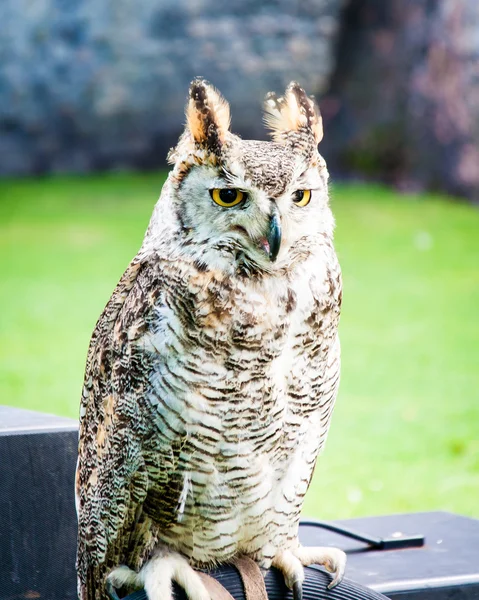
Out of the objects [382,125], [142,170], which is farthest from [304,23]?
[142,170]

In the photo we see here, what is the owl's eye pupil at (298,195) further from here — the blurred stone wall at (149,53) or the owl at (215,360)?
the blurred stone wall at (149,53)

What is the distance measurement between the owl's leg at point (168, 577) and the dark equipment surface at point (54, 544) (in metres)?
0.45

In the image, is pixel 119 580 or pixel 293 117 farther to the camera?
pixel 119 580

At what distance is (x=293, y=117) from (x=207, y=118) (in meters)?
0.18

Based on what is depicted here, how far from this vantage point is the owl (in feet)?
5.57

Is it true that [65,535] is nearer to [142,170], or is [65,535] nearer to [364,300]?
[364,300]

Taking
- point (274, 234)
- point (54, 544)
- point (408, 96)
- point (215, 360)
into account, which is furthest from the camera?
point (408, 96)

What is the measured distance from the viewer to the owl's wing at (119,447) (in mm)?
1807

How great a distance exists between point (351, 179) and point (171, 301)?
24.2 feet

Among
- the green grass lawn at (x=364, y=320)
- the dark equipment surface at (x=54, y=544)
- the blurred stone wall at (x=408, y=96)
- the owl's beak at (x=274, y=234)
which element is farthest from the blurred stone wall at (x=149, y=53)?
the owl's beak at (x=274, y=234)

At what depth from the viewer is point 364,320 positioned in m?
6.24

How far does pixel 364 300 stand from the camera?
6602 millimetres

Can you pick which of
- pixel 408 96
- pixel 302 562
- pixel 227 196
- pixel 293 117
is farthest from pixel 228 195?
pixel 408 96

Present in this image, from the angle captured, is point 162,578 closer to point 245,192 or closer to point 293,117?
point 245,192
